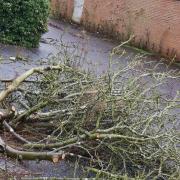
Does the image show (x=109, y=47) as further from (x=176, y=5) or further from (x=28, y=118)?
(x=28, y=118)

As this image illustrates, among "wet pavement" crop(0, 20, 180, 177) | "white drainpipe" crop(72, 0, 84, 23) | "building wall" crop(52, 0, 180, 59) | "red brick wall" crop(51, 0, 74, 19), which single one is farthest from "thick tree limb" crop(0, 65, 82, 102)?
"red brick wall" crop(51, 0, 74, 19)

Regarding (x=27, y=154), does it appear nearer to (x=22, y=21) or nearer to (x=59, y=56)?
(x=59, y=56)

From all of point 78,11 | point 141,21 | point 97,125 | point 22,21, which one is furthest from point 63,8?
point 97,125

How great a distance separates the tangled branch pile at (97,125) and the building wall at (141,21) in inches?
468

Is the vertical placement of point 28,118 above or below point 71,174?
above

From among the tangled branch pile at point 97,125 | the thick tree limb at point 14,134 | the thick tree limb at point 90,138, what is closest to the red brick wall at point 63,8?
the tangled branch pile at point 97,125

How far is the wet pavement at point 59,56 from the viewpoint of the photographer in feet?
21.6

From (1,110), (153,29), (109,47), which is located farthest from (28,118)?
(153,29)

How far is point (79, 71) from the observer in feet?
25.6

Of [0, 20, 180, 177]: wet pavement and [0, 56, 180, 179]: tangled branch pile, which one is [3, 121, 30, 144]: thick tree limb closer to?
[0, 56, 180, 179]: tangled branch pile

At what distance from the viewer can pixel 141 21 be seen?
20125mm

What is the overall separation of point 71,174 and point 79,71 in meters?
1.94

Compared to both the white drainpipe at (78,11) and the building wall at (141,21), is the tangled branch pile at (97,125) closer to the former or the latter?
the building wall at (141,21)

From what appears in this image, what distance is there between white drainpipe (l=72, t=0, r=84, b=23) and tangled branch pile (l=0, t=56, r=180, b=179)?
15.4 meters
